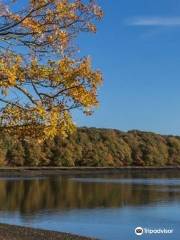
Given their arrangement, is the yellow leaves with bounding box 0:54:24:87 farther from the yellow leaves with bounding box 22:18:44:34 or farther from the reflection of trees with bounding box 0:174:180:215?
the reflection of trees with bounding box 0:174:180:215

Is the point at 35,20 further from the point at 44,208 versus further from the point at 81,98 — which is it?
the point at 44,208

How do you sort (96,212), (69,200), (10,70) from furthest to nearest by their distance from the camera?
(69,200) < (96,212) < (10,70)

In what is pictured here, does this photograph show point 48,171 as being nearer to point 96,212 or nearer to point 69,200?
point 69,200

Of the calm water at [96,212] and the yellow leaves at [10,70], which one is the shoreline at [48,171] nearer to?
the calm water at [96,212]

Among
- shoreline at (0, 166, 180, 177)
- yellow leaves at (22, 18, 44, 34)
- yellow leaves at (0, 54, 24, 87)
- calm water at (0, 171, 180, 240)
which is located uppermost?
shoreline at (0, 166, 180, 177)

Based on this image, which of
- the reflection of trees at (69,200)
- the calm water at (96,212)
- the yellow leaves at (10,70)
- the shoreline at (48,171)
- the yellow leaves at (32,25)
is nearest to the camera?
the yellow leaves at (10,70)

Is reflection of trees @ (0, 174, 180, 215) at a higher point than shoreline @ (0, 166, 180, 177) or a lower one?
lower

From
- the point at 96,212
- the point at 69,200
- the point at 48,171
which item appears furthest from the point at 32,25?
the point at 48,171

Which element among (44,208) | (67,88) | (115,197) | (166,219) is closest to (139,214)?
(166,219)

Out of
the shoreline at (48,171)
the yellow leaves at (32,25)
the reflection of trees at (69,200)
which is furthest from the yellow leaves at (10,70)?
the shoreline at (48,171)

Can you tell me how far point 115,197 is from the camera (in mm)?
73188

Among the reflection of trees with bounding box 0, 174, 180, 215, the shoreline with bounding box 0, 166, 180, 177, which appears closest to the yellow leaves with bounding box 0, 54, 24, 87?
the reflection of trees with bounding box 0, 174, 180, 215

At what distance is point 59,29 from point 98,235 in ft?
55.6

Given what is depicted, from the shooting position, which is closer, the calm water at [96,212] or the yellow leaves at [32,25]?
the yellow leaves at [32,25]
